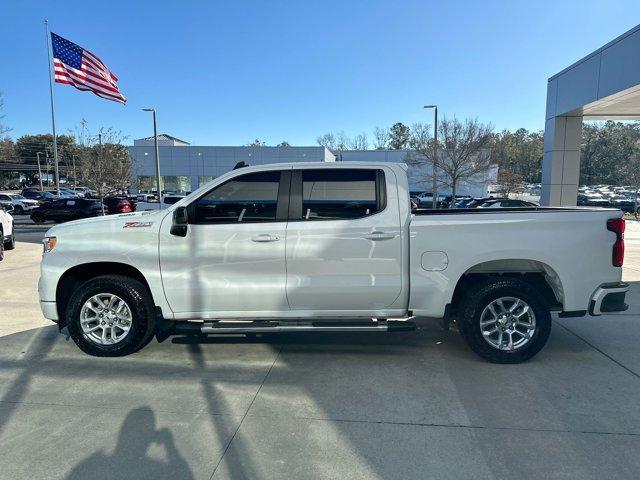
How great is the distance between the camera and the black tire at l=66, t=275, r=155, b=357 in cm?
453

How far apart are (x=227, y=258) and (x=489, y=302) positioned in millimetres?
2610

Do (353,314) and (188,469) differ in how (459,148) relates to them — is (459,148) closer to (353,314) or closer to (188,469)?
(353,314)

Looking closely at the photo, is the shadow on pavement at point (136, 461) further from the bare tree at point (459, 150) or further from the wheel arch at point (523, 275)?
the bare tree at point (459, 150)

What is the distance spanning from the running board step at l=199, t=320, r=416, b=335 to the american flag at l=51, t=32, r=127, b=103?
52.3ft

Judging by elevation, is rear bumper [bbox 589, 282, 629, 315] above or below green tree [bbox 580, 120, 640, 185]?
below

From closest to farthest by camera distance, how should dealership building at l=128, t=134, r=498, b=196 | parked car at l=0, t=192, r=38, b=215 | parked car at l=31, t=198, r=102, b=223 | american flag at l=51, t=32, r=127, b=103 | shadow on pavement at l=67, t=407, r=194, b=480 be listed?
shadow on pavement at l=67, t=407, r=194, b=480
american flag at l=51, t=32, r=127, b=103
parked car at l=31, t=198, r=102, b=223
parked car at l=0, t=192, r=38, b=215
dealership building at l=128, t=134, r=498, b=196

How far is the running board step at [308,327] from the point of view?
4412 mm

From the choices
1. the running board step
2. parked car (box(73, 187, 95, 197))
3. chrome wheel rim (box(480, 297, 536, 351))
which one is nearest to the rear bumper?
chrome wheel rim (box(480, 297, 536, 351))

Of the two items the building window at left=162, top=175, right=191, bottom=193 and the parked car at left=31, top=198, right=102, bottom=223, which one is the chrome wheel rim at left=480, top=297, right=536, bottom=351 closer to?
the parked car at left=31, top=198, right=102, bottom=223

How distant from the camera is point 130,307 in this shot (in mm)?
4555

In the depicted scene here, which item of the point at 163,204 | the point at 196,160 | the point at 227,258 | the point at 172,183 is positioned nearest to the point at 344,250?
the point at 227,258

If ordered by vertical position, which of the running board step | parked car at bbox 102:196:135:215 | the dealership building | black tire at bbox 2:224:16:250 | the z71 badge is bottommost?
black tire at bbox 2:224:16:250

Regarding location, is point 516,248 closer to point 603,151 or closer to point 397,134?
point 603,151

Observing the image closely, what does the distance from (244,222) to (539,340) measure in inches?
123
